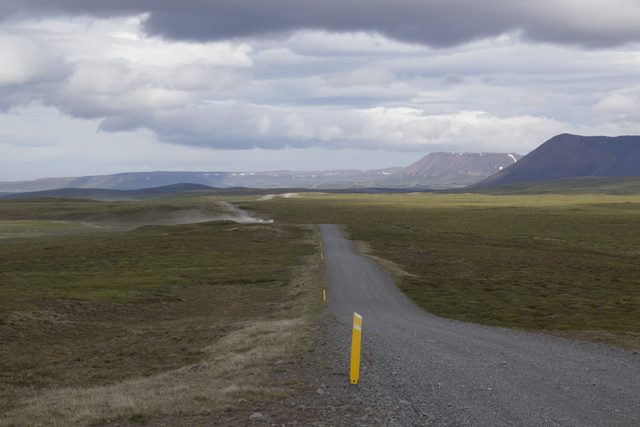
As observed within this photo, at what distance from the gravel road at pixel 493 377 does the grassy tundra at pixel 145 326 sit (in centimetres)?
304

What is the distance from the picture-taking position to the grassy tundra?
11938 millimetres

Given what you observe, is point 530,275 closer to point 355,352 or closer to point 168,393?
point 355,352

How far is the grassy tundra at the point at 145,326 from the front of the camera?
11.9 m

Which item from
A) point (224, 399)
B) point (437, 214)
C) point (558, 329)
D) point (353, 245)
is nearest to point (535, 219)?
point (437, 214)

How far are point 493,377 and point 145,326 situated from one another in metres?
18.2

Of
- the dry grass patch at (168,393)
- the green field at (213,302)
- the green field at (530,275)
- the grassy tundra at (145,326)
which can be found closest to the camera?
the dry grass patch at (168,393)

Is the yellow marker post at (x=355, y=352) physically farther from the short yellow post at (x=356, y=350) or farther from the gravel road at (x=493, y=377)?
the gravel road at (x=493, y=377)

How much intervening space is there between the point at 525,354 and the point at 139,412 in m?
11.1

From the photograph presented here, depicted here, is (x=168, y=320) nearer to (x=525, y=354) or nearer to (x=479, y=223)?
(x=525, y=354)

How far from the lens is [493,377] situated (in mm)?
12344

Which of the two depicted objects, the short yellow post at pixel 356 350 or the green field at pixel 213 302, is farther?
the green field at pixel 213 302

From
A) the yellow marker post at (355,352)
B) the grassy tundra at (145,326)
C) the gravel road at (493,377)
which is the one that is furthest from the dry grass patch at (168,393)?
the gravel road at (493,377)

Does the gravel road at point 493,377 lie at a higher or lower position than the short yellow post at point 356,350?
lower

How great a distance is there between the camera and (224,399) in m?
11.0
